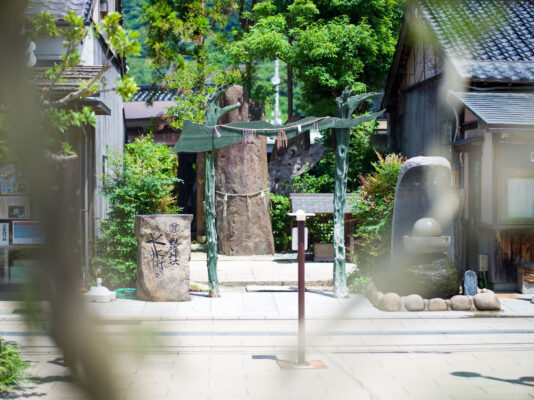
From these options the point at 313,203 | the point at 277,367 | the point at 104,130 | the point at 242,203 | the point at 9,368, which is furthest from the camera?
the point at 242,203

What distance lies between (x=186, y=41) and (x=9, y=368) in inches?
614

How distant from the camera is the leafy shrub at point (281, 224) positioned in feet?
60.2

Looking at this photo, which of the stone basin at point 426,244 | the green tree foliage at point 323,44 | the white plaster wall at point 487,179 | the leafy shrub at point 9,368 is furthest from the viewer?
the green tree foliage at point 323,44

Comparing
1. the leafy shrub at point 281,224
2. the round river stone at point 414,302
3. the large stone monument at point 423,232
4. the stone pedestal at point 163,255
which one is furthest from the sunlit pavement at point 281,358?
the leafy shrub at point 281,224

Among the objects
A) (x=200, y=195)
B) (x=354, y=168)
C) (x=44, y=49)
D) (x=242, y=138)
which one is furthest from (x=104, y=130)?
(x=44, y=49)

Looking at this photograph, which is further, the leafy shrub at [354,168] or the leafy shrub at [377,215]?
the leafy shrub at [354,168]

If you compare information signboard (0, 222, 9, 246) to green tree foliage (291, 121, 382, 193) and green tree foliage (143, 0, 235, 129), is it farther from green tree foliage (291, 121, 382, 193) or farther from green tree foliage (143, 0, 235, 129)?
green tree foliage (291, 121, 382, 193)

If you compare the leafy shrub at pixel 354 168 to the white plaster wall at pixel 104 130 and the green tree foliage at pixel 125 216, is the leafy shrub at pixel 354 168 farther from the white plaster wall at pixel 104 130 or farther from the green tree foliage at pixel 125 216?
the green tree foliage at pixel 125 216

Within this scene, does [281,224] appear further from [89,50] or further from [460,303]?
[460,303]

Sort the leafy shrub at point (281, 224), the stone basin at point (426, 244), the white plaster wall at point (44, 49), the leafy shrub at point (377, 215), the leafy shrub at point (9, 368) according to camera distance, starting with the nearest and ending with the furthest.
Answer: the white plaster wall at point (44, 49), the leafy shrub at point (9, 368), the stone basin at point (426, 244), the leafy shrub at point (377, 215), the leafy shrub at point (281, 224)

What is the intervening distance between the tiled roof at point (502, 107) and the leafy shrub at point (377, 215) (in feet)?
5.67

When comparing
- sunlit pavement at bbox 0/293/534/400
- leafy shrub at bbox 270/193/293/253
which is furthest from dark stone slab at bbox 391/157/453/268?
sunlit pavement at bbox 0/293/534/400

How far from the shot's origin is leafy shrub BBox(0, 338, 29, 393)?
6434mm

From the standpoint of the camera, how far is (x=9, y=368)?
A: 6.59 meters
